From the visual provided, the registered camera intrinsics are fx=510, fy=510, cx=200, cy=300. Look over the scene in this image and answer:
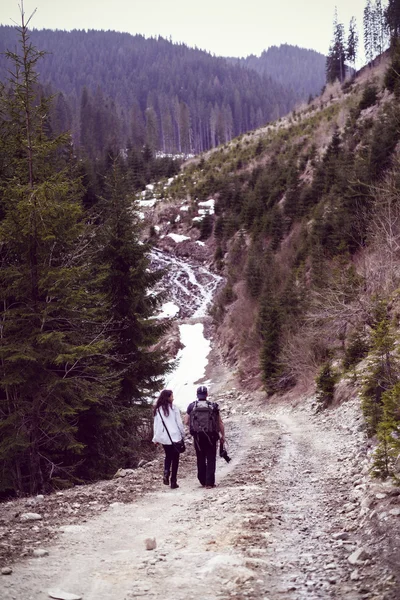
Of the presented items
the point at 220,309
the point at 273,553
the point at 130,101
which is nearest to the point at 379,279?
the point at 273,553

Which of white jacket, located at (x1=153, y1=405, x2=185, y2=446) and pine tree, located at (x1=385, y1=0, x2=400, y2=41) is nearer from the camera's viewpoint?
white jacket, located at (x1=153, y1=405, x2=185, y2=446)

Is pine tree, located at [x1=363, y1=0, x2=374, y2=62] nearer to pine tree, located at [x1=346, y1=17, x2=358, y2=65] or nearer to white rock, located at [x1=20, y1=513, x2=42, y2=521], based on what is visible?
pine tree, located at [x1=346, y1=17, x2=358, y2=65]

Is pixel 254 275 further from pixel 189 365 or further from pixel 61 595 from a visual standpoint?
pixel 61 595

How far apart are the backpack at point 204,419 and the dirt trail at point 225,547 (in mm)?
989

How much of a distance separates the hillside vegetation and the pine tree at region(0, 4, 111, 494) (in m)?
6.47

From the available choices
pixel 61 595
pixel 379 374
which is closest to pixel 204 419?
pixel 379 374

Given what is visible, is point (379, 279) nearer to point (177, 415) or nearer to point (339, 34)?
point (177, 415)

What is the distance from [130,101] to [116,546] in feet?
618

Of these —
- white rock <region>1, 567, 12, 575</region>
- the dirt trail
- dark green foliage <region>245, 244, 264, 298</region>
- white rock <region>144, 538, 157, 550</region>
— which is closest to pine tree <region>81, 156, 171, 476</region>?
the dirt trail

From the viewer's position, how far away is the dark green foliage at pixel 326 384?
19.7 m

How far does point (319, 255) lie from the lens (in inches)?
1215

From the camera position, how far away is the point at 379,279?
20594 millimetres

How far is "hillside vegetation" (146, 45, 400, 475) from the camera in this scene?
1761 centimetres

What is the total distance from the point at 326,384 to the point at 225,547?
1513 centimetres
